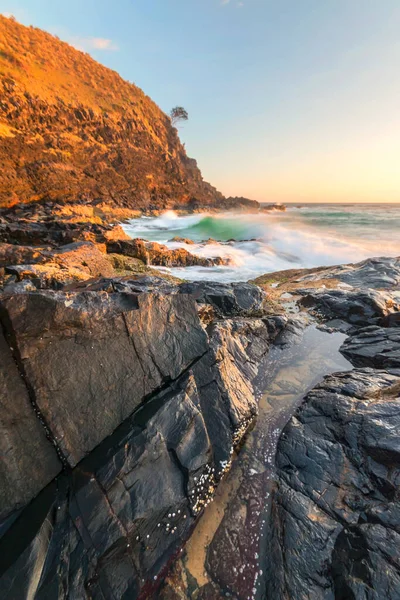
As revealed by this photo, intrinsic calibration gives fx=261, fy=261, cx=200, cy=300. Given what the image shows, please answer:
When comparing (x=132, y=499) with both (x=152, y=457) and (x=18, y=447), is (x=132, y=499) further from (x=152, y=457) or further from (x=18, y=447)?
(x=18, y=447)

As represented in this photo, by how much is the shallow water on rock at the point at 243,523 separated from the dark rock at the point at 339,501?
0.18m

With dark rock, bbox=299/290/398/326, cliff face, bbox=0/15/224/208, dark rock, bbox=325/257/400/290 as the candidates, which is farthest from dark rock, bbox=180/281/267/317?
cliff face, bbox=0/15/224/208

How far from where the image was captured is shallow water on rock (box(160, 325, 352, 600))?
2.85m

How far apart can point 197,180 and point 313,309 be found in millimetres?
76707

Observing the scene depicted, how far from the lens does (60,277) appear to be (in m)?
8.35

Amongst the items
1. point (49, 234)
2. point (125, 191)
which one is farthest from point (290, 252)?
point (125, 191)

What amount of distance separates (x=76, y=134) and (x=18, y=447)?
58429 millimetres

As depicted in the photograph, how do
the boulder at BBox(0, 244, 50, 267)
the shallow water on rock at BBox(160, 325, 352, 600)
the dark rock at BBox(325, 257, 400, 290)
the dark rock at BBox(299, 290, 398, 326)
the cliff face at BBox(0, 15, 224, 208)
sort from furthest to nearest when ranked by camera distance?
1. the cliff face at BBox(0, 15, 224, 208)
2. the dark rock at BBox(325, 257, 400, 290)
3. the boulder at BBox(0, 244, 50, 267)
4. the dark rock at BBox(299, 290, 398, 326)
5. the shallow water on rock at BBox(160, 325, 352, 600)

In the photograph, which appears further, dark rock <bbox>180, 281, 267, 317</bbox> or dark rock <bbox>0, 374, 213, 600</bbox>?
dark rock <bbox>180, 281, 267, 317</bbox>

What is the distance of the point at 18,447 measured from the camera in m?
2.98

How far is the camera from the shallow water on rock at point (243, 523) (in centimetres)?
285

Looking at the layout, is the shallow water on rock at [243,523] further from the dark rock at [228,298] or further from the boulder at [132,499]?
the dark rock at [228,298]

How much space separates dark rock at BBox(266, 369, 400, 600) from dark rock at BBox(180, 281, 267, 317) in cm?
430

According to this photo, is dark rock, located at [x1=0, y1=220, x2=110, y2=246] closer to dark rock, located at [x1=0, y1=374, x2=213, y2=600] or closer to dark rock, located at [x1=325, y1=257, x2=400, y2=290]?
dark rock, located at [x1=325, y1=257, x2=400, y2=290]
